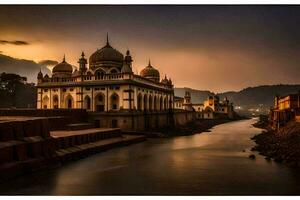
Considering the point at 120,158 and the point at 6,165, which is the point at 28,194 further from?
the point at 120,158

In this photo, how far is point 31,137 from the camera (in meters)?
10.9

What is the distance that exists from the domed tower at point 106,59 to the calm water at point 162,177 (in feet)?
39.5

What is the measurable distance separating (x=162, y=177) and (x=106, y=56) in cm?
1620

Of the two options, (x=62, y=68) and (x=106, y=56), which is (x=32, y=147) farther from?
(x=62, y=68)

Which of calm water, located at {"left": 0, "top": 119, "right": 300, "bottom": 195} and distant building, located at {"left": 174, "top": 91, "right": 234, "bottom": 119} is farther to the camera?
distant building, located at {"left": 174, "top": 91, "right": 234, "bottom": 119}

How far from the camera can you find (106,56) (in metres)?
24.7

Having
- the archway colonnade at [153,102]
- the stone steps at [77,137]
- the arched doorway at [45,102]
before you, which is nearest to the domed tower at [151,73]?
the archway colonnade at [153,102]

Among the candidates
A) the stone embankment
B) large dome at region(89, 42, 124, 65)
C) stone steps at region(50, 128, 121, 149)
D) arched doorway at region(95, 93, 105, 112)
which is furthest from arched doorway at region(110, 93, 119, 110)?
the stone embankment

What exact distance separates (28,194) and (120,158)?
5.37 m

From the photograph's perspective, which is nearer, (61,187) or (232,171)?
(61,187)

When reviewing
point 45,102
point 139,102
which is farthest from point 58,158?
point 45,102

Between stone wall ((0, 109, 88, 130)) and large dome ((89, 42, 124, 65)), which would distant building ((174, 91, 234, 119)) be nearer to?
large dome ((89, 42, 124, 65))

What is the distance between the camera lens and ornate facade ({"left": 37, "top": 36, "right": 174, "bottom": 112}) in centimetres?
2181
